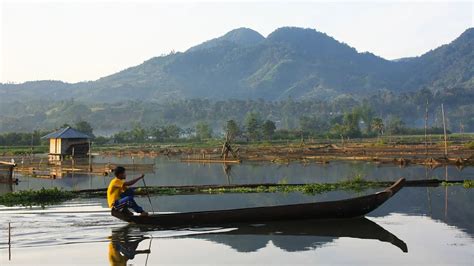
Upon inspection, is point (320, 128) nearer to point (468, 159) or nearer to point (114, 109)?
→ point (114, 109)

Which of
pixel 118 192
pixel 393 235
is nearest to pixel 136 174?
pixel 118 192

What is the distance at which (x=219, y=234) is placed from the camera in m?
13.1

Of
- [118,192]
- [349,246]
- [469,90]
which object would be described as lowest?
[349,246]

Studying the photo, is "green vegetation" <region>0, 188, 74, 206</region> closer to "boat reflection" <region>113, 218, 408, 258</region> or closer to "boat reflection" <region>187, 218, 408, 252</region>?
"boat reflection" <region>113, 218, 408, 258</region>

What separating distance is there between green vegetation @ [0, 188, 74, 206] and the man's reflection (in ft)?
22.5

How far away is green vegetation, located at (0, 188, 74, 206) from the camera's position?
1916 cm

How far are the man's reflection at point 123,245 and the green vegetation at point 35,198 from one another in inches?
270

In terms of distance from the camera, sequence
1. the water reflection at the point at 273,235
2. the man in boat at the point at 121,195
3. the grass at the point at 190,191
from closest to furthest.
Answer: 1. the water reflection at the point at 273,235
2. the man in boat at the point at 121,195
3. the grass at the point at 190,191

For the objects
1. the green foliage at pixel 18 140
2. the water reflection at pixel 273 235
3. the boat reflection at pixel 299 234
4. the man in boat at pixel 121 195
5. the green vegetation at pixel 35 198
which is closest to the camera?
the water reflection at pixel 273 235

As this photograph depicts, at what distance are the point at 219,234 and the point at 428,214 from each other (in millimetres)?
6167

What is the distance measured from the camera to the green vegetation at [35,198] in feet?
62.8

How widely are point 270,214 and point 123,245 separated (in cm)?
A: 384

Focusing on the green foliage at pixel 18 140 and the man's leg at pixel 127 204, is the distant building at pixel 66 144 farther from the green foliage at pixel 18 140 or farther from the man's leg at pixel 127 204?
the man's leg at pixel 127 204

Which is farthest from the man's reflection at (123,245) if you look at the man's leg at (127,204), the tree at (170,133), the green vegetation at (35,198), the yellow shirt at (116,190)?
the tree at (170,133)
